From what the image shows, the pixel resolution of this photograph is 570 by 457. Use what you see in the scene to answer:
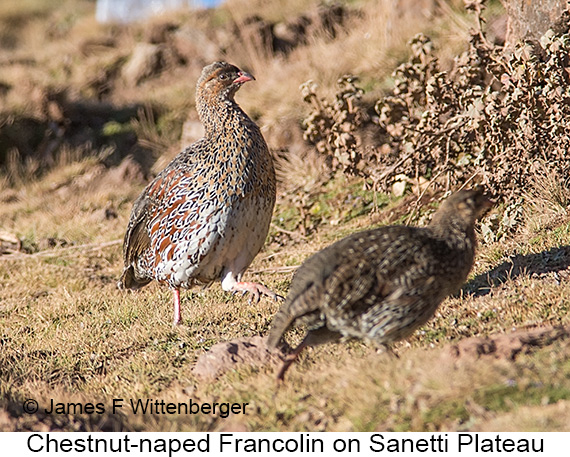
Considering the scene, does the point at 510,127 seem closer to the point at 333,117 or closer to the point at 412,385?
the point at 333,117

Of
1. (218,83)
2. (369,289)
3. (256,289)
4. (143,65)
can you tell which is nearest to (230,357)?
(369,289)

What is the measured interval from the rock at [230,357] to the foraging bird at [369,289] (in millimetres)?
347

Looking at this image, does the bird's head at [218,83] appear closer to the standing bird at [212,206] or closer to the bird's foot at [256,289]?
the standing bird at [212,206]

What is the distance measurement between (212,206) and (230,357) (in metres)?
1.62

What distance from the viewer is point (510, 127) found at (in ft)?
24.0

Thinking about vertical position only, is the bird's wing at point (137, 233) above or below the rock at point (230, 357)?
above

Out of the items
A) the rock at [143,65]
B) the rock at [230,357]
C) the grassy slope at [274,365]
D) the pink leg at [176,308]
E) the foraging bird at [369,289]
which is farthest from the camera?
the rock at [143,65]

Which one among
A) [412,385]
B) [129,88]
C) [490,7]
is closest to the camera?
[412,385]

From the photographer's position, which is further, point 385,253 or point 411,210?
point 411,210

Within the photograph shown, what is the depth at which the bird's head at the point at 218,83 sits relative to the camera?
7078 mm

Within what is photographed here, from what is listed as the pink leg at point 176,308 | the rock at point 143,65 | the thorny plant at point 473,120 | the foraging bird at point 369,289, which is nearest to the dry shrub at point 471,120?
the thorny plant at point 473,120

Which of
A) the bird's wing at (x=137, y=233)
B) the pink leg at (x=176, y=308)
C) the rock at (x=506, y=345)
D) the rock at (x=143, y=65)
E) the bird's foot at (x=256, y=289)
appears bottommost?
the pink leg at (x=176, y=308)
